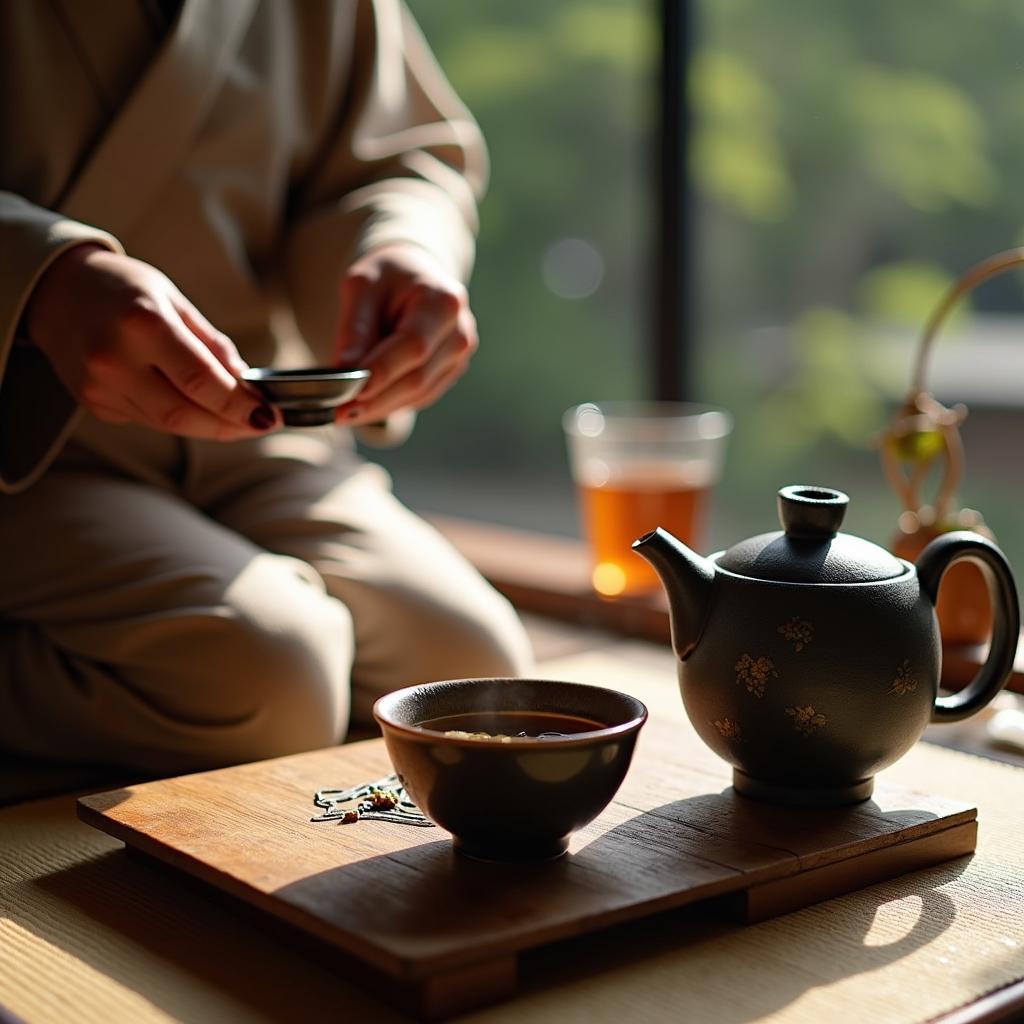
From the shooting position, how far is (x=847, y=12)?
150 inches

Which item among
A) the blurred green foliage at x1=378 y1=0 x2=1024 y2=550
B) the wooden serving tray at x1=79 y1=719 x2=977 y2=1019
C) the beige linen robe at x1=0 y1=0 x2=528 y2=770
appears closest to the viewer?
the wooden serving tray at x1=79 y1=719 x2=977 y2=1019

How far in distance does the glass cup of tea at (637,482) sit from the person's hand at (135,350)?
0.92m

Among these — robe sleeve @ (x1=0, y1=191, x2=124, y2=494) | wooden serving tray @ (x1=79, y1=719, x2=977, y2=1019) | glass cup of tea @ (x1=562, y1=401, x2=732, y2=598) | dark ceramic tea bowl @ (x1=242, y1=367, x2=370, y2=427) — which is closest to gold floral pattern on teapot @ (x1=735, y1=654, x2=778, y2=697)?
wooden serving tray @ (x1=79, y1=719, x2=977, y2=1019)

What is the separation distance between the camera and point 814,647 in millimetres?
1048

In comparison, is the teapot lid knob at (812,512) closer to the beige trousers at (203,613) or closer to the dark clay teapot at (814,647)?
the dark clay teapot at (814,647)

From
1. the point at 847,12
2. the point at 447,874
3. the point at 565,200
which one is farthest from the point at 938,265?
the point at 447,874

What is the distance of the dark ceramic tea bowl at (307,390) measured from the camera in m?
1.29

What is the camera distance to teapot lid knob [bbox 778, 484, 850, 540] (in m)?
1.09

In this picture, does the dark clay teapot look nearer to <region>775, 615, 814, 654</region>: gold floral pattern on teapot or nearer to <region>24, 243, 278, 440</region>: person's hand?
<region>775, 615, 814, 654</region>: gold floral pattern on teapot

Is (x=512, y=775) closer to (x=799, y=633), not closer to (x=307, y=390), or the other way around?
(x=799, y=633)

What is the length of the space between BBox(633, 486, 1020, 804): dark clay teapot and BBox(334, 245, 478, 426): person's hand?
1.46ft

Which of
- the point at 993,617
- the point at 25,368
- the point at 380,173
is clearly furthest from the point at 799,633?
the point at 380,173

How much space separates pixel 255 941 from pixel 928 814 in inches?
21.0

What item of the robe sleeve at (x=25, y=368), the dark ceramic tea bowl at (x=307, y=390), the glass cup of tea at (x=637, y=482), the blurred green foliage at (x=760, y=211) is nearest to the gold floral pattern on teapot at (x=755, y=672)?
the dark ceramic tea bowl at (x=307, y=390)
